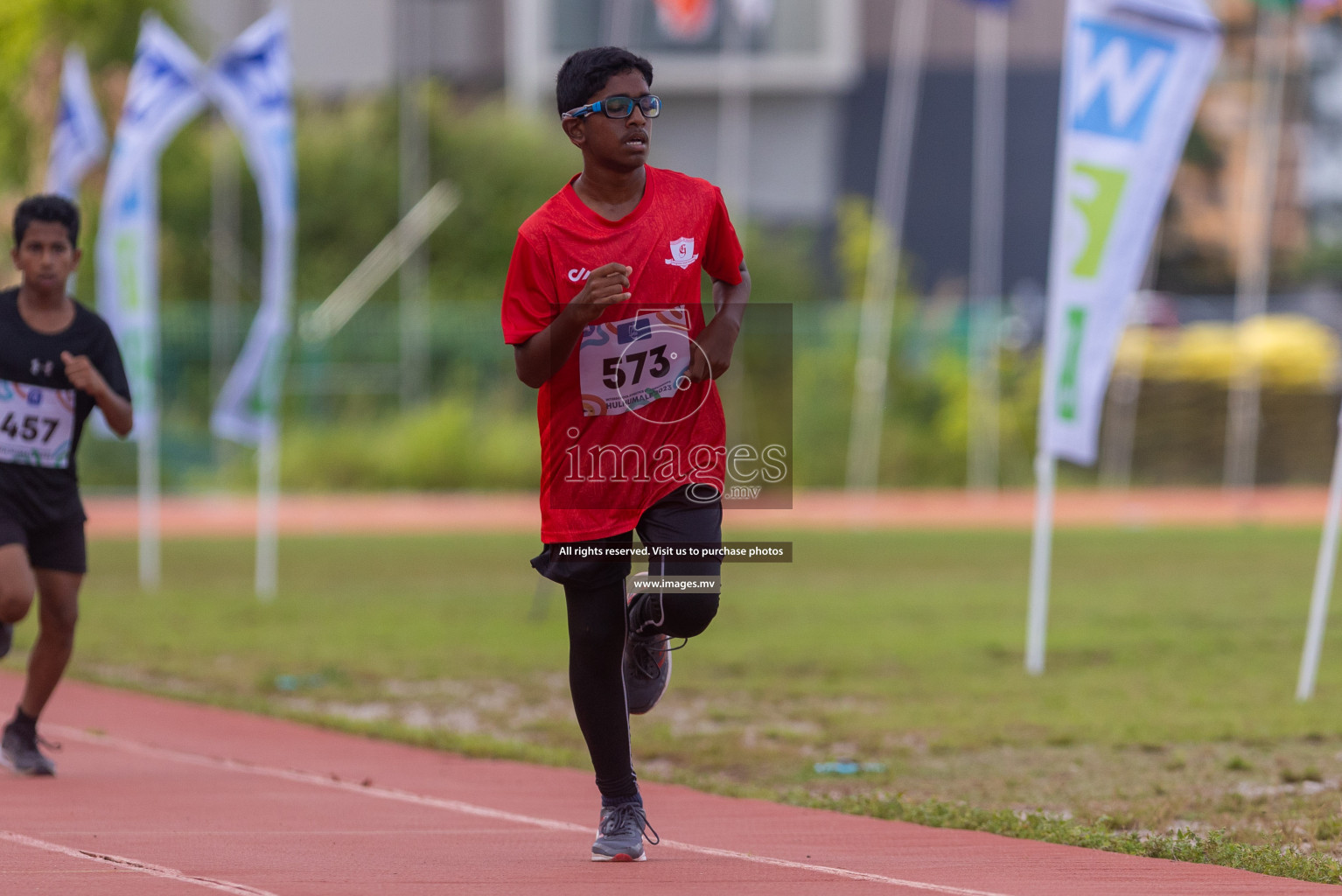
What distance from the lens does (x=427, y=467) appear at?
101 ft

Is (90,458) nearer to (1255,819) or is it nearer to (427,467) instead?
(427,467)

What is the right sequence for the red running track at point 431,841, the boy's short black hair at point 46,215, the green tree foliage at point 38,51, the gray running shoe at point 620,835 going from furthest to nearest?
the green tree foliage at point 38,51
the boy's short black hair at point 46,215
the gray running shoe at point 620,835
the red running track at point 431,841

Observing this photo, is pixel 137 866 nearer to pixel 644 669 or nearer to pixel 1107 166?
pixel 644 669

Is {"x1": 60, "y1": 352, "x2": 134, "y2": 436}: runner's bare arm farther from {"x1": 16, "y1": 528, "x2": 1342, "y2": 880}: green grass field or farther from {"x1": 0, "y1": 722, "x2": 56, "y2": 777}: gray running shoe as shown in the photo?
{"x1": 16, "y1": 528, "x2": 1342, "y2": 880}: green grass field

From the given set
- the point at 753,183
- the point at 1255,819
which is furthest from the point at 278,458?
the point at 1255,819

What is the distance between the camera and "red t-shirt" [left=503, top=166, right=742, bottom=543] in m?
5.52

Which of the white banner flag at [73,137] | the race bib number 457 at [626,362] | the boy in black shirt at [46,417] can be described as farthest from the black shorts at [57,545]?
the white banner flag at [73,137]

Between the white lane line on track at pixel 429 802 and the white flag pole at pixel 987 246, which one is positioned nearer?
the white lane line on track at pixel 429 802

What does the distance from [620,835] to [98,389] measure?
3.11 meters

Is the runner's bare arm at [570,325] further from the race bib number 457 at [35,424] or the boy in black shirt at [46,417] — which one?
the race bib number 457 at [35,424]

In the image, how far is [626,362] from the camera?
5.57 meters

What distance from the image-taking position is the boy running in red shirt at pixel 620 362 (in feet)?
18.1

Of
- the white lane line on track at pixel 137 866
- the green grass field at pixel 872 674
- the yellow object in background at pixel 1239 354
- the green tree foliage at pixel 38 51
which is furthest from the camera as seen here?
the yellow object in background at pixel 1239 354

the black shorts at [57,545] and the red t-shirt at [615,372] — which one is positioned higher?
the red t-shirt at [615,372]
